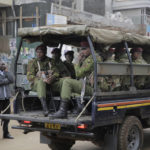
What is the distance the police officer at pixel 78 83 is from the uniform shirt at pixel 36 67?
0.65 meters

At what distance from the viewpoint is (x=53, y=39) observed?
7.31 meters

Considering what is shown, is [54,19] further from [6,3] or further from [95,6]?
[95,6]


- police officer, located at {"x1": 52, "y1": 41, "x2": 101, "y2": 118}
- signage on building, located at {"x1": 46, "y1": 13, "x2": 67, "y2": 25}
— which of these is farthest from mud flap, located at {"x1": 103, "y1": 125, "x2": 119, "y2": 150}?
signage on building, located at {"x1": 46, "y1": 13, "x2": 67, "y2": 25}

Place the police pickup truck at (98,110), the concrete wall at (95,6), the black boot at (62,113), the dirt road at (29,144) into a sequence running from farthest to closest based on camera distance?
the concrete wall at (95,6)
the dirt road at (29,144)
the black boot at (62,113)
the police pickup truck at (98,110)

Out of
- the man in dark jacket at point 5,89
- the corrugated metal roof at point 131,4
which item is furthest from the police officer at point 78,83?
the corrugated metal roof at point 131,4

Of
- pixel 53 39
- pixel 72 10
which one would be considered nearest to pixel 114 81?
pixel 53 39

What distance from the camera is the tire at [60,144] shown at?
269 inches

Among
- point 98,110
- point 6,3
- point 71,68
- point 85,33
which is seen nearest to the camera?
point 98,110

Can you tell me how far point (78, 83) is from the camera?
6.21 metres

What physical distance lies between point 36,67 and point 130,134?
222cm

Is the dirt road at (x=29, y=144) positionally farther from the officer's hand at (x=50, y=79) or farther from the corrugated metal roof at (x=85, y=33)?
the corrugated metal roof at (x=85, y=33)

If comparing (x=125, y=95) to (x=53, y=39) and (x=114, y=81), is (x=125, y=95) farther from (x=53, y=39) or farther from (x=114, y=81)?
(x=53, y=39)

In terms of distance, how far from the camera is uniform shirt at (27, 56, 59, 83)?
22.4 feet

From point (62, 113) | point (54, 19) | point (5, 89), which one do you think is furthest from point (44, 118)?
point (54, 19)
